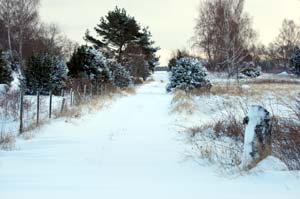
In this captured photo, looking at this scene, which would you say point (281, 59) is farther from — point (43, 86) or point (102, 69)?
point (43, 86)

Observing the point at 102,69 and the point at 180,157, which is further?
the point at 102,69

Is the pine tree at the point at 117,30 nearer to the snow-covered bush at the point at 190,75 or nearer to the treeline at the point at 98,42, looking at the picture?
the treeline at the point at 98,42

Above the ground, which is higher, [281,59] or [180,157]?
[281,59]

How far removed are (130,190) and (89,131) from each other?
251 inches

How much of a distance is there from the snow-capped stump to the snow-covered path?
0.55 m

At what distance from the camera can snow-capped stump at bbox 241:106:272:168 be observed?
18.6 ft

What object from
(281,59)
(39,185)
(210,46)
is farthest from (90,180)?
(281,59)

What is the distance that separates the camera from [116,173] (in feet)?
19.6

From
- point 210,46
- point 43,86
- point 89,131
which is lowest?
point 89,131

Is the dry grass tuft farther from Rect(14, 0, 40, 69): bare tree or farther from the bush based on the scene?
Rect(14, 0, 40, 69): bare tree

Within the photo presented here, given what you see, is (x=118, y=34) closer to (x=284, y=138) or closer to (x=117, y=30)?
(x=117, y=30)

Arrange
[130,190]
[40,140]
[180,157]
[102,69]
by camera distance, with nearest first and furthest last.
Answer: [130,190], [180,157], [40,140], [102,69]

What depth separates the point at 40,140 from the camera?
9109 mm

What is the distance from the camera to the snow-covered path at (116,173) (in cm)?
467
